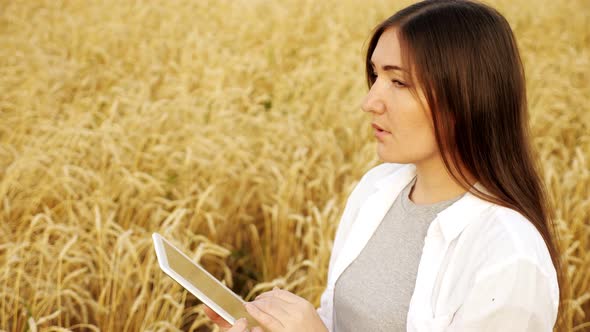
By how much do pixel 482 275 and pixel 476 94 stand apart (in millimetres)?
407

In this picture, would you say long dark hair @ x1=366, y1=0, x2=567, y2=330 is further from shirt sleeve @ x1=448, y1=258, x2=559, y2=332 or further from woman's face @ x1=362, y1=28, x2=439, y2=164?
shirt sleeve @ x1=448, y1=258, x2=559, y2=332

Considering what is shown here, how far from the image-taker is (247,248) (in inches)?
126

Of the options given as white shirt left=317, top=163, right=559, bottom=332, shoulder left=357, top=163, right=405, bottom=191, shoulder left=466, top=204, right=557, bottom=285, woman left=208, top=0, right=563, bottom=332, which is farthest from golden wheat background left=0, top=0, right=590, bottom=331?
shoulder left=466, top=204, right=557, bottom=285

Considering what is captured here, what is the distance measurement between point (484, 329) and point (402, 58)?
613 millimetres

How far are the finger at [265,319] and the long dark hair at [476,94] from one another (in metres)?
0.53

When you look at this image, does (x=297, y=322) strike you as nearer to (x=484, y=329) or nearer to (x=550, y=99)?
(x=484, y=329)

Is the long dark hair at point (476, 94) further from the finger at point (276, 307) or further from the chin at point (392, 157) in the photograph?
the finger at point (276, 307)

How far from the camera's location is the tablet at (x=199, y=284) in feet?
3.98

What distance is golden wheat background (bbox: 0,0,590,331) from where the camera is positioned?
2.46 meters

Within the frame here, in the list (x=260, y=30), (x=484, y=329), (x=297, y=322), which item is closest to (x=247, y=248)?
(x=297, y=322)

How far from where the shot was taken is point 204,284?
131 centimetres

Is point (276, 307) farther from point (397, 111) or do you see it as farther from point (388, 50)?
point (388, 50)

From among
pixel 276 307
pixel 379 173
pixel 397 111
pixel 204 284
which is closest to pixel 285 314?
pixel 276 307

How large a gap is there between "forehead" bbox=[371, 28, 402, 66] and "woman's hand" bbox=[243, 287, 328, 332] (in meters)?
0.58
